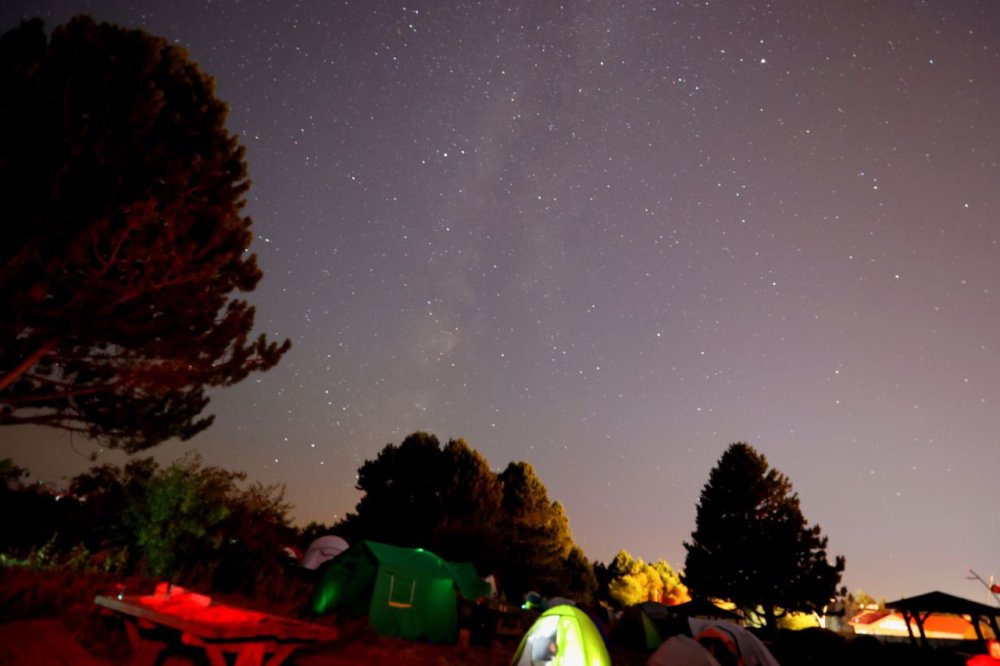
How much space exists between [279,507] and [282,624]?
12.0 metres

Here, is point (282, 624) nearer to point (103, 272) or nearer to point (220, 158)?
point (103, 272)

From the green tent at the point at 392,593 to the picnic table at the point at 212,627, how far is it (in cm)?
763

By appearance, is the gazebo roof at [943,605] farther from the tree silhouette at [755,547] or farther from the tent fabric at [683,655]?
the tent fabric at [683,655]

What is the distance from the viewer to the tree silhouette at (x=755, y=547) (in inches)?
1192

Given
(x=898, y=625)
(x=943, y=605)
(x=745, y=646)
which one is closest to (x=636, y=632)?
(x=745, y=646)

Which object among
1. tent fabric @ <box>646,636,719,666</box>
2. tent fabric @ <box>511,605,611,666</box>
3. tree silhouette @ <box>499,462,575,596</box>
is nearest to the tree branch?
tent fabric @ <box>511,605,611,666</box>

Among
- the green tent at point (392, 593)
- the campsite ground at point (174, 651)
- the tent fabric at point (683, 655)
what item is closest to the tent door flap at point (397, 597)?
the green tent at point (392, 593)

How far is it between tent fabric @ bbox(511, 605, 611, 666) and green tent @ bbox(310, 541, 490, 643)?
16.3 feet

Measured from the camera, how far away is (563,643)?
905 centimetres

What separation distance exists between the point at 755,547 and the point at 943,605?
1462cm

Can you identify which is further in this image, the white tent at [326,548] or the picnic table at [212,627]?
the white tent at [326,548]

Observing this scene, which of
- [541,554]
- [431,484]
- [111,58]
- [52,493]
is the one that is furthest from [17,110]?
[541,554]

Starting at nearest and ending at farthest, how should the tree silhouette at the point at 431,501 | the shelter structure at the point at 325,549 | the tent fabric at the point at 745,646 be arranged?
the tent fabric at the point at 745,646 < the shelter structure at the point at 325,549 < the tree silhouette at the point at 431,501

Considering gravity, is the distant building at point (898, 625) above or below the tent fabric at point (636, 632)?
above
